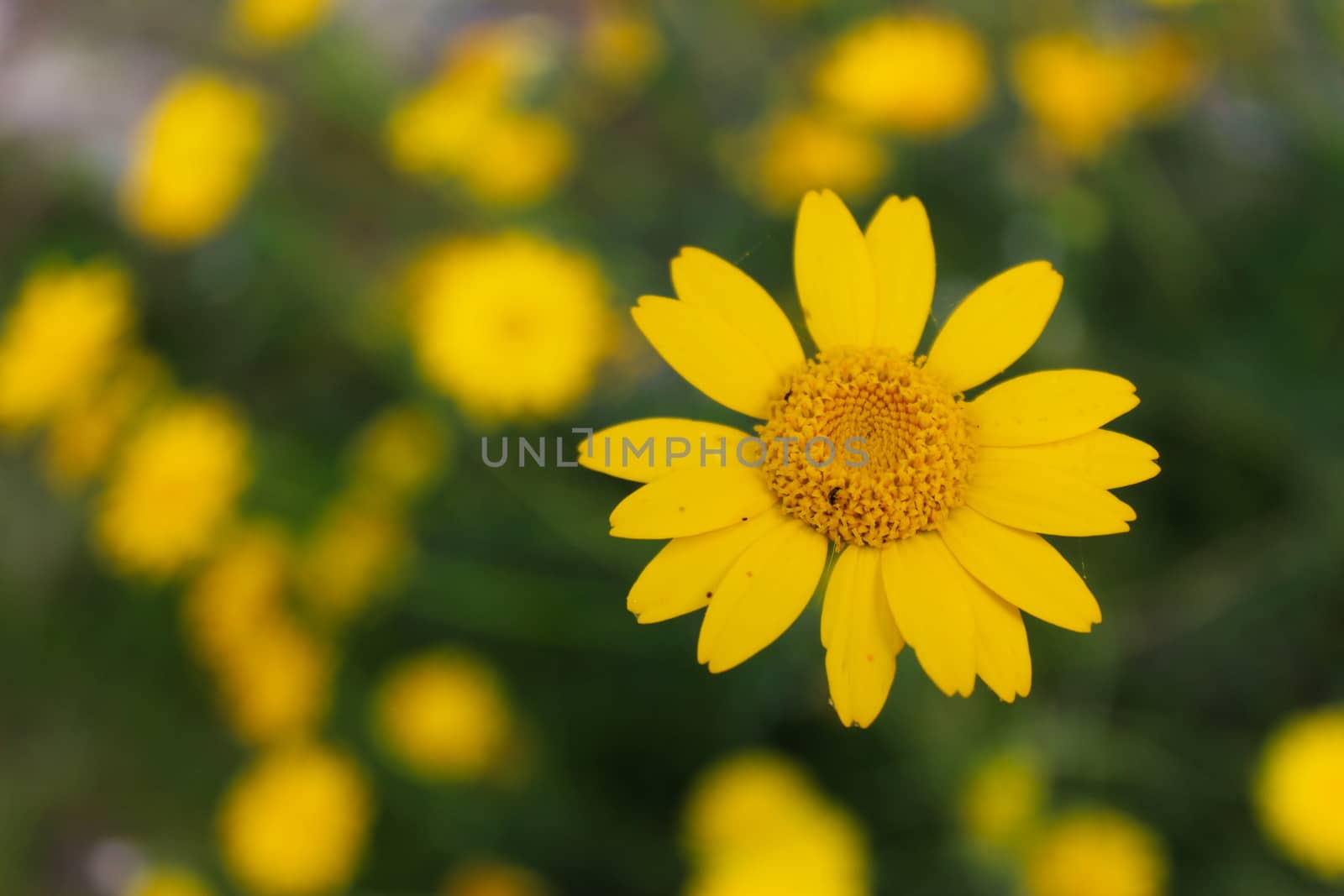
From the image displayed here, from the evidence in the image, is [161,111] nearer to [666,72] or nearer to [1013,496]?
[666,72]

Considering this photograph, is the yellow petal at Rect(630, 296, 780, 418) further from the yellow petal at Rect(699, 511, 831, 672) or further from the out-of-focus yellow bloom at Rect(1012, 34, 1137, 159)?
the out-of-focus yellow bloom at Rect(1012, 34, 1137, 159)

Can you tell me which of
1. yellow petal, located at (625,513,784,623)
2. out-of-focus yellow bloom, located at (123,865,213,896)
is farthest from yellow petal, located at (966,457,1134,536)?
out-of-focus yellow bloom, located at (123,865,213,896)

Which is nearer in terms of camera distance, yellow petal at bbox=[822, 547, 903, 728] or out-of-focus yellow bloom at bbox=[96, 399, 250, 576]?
yellow petal at bbox=[822, 547, 903, 728]

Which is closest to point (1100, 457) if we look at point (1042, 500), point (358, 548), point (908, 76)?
point (1042, 500)

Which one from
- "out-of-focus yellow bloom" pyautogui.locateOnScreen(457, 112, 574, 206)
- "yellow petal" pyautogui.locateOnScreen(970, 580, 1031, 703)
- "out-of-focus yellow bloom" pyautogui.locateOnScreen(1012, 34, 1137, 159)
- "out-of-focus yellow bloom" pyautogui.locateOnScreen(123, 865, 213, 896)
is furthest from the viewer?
"out-of-focus yellow bloom" pyautogui.locateOnScreen(123, 865, 213, 896)

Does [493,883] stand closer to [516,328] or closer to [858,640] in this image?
[516,328]

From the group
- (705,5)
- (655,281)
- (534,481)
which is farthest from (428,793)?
(705,5)

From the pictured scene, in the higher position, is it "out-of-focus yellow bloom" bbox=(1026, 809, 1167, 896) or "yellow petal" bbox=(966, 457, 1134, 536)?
"yellow petal" bbox=(966, 457, 1134, 536)
